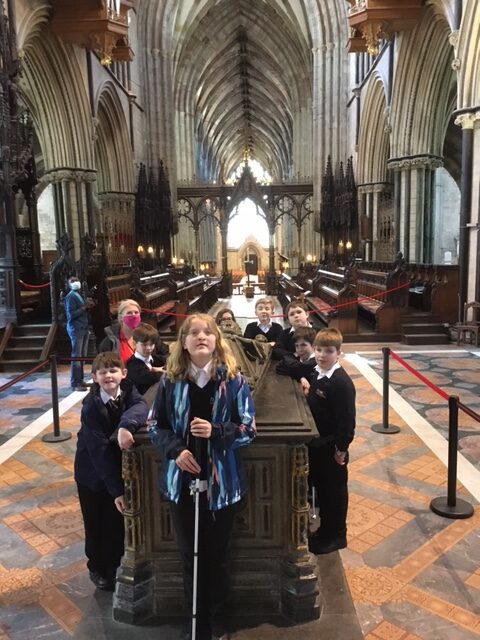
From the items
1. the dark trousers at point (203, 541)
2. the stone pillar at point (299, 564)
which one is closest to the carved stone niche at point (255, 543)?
the stone pillar at point (299, 564)

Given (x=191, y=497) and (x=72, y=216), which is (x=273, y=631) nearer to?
(x=191, y=497)

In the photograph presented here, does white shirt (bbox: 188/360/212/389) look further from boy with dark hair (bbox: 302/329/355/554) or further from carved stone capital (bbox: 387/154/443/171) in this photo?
carved stone capital (bbox: 387/154/443/171)

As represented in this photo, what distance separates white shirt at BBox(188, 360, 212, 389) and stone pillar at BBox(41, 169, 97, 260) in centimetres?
1423

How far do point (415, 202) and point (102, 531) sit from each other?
51.4 ft

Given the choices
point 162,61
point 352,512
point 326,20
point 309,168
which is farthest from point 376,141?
point 352,512

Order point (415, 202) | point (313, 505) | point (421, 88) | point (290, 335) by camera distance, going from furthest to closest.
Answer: point (415, 202), point (421, 88), point (290, 335), point (313, 505)

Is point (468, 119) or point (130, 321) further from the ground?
point (468, 119)

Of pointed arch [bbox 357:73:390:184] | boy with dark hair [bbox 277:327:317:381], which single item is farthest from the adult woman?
pointed arch [bbox 357:73:390:184]

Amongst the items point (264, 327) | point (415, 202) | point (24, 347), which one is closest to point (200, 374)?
point (264, 327)

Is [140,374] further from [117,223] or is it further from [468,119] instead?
[117,223]

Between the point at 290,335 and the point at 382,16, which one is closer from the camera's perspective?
the point at 290,335

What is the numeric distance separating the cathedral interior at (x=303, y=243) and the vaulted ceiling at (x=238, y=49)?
167 millimetres

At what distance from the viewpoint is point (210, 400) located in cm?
222

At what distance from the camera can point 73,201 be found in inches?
615
